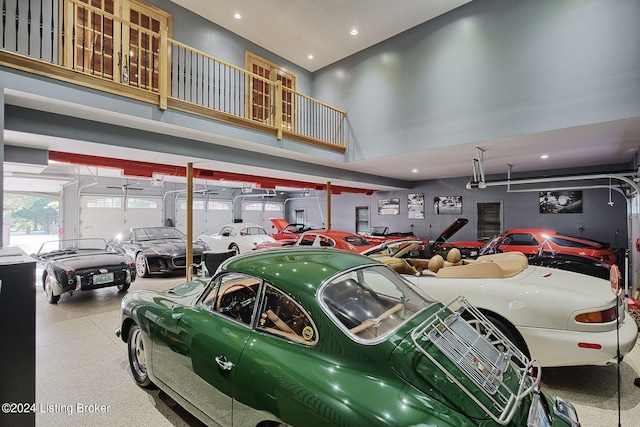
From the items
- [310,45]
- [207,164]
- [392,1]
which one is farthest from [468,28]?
[207,164]

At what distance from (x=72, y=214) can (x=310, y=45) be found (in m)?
10.4

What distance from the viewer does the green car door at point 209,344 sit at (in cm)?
169

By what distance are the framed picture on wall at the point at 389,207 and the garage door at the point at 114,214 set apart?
991 cm

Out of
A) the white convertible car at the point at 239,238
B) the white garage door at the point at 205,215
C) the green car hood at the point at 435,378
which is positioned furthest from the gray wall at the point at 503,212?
the green car hood at the point at 435,378

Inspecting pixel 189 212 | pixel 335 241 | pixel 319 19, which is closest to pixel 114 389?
pixel 189 212

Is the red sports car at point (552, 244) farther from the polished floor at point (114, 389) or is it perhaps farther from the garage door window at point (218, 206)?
the garage door window at point (218, 206)

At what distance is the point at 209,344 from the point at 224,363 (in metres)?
0.20

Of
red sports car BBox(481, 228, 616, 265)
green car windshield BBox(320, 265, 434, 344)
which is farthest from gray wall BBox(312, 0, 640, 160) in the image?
green car windshield BBox(320, 265, 434, 344)

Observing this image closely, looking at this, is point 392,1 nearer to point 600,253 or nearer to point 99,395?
point 600,253

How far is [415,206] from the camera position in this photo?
40.2 ft

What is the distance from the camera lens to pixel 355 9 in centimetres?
688

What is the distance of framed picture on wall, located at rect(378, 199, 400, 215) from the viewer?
42.4 feet

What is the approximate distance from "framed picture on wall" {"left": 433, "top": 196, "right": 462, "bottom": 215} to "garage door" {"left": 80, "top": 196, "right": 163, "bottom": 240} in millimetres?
11814

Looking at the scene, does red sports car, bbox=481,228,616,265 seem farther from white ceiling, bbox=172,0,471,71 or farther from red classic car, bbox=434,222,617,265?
white ceiling, bbox=172,0,471,71
